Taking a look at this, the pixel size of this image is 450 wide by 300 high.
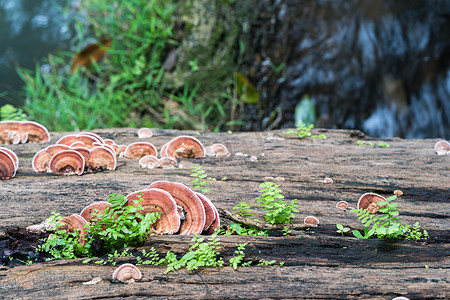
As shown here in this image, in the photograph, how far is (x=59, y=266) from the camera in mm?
2230

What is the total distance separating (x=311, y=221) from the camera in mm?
2738

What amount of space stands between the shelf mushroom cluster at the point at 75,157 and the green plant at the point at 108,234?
90 centimetres

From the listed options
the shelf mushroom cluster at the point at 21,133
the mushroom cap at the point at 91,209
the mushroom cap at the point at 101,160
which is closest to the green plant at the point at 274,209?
the mushroom cap at the point at 91,209

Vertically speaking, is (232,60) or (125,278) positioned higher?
(232,60)

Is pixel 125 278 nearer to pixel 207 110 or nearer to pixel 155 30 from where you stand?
pixel 207 110

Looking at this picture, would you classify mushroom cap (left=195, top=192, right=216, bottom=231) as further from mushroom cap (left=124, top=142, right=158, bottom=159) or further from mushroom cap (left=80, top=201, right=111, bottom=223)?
mushroom cap (left=124, top=142, right=158, bottom=159)

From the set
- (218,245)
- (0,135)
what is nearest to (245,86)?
(0,135)

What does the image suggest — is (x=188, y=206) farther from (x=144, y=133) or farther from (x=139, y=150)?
(x=144, y=133)

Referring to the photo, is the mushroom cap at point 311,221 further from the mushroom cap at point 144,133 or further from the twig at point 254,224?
the mushroom cap at point 144,133

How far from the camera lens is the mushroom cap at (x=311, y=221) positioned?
2729 mm

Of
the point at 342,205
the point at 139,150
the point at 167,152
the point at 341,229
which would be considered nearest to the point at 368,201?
the point at 342,205

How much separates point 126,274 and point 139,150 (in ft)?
5.80

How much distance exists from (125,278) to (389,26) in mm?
7856

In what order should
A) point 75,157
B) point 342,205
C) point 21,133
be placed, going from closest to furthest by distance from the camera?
point 342,205
point 75,157
point 21,133
